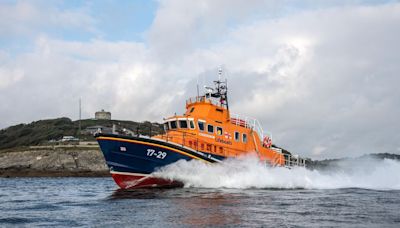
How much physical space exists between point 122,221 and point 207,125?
1369cm

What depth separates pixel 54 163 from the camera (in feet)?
243

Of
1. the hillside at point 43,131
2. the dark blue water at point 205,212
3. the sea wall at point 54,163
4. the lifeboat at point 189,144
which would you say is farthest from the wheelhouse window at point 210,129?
the hillside at point 43,131

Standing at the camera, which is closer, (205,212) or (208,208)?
(205,212)

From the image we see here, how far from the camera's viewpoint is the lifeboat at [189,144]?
77.6 feet

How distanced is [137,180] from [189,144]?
3677mm

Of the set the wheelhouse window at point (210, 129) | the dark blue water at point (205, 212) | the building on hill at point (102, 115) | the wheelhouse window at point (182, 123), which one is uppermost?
the building on hill at point (102, 115)

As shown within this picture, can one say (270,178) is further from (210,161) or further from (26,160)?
(26,160)

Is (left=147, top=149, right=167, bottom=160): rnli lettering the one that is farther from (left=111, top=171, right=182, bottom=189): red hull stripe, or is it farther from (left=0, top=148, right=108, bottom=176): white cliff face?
(left=0, top=148, right=108, bottom=176): white cliff face

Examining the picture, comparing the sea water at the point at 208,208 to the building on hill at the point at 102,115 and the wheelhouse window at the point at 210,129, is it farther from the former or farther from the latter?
the building on hill at the point at 102,115

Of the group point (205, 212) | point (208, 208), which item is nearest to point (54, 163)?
point (208, 208)

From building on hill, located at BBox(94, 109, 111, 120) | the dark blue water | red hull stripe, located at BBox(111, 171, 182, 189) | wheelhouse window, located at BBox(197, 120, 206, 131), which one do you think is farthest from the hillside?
the dark blue water

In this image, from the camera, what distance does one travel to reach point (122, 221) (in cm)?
1309

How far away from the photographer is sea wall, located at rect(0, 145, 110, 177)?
6975 centimetres

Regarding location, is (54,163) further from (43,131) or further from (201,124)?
(43,131)
